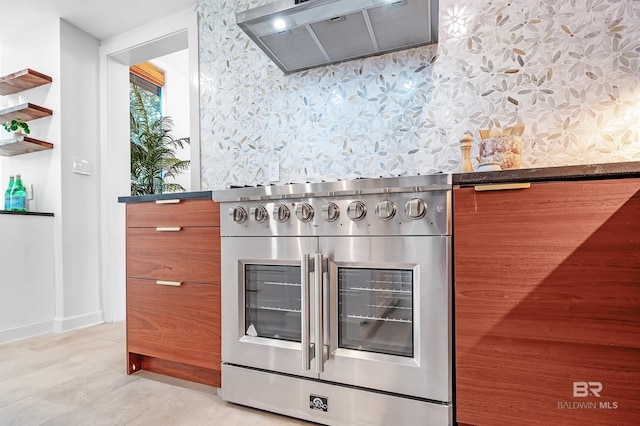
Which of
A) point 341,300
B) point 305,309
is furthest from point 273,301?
point 341,300

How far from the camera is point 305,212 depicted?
134 centimetres

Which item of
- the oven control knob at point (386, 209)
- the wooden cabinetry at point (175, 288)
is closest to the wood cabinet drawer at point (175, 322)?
the wooden cabinetry at point (175, 288)

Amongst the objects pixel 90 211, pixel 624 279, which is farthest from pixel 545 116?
pixel 90 211

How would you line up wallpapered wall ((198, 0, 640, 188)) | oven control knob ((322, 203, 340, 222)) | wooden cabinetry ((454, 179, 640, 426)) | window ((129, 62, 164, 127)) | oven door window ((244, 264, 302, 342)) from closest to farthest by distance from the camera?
wooden cabinetry ((454, 179, 640, 426))
oven control knob ((322, 203, 340, 222))
oven door window ((244, 264, 302, 342))
wallpapered wall ((198, 0, 640, 188))
window ((129, 62, 164, 127))

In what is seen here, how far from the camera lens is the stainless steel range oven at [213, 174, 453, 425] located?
3.82ft

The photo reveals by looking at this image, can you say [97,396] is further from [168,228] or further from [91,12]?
[91,12]

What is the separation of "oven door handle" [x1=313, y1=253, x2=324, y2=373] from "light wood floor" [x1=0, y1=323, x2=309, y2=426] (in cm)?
28

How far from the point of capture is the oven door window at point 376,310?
4.03ft

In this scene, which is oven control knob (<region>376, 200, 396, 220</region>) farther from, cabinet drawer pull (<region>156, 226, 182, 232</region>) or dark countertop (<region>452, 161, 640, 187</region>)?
cabinet drawer pull (<region>156, 226, 182, 232</region>)

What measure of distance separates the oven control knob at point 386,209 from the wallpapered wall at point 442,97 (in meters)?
0.67

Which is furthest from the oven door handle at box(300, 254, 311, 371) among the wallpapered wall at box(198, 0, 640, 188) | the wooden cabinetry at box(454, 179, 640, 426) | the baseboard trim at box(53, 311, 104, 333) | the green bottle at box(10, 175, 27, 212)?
the green bottle at box(10, 175, 27, 212)

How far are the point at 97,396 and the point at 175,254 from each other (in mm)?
714

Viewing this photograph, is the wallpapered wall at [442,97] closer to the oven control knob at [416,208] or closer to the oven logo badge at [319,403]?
the oven control knob at [416,208]

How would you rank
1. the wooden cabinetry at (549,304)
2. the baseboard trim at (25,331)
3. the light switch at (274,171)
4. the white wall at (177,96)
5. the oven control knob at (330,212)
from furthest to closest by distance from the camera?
the white wall at (177,96) → the baseboard trim at (25,331) → the light switch at (274,171) → the oven control knob at (330,212) → the wooden cabinetry at (549,304)
